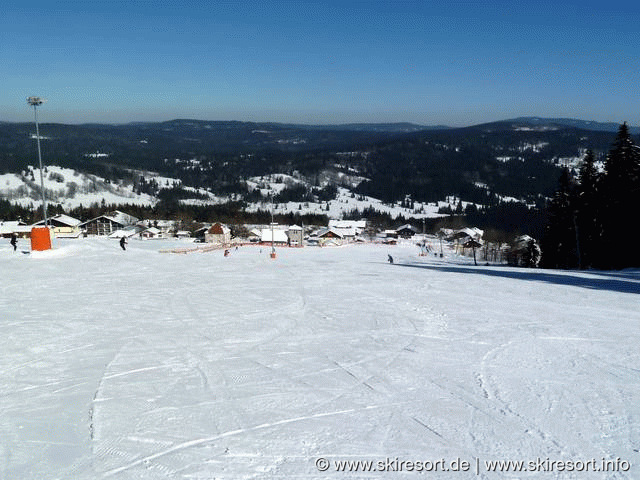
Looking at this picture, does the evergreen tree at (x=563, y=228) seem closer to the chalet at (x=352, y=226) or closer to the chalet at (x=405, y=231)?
the chalet at (x=352, y=226)

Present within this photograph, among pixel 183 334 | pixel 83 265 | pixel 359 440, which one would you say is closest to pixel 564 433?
pixel 359 440

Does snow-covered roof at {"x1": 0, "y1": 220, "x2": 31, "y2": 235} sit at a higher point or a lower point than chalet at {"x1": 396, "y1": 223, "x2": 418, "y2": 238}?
higher

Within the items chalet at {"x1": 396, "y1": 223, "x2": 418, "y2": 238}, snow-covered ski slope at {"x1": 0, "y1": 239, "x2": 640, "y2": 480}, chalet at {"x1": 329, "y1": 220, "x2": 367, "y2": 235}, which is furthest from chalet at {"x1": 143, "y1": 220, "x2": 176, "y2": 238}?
snow-covered ski slope at {"x1": 0, "y1": 239, "x2": 640, "y2": 480}

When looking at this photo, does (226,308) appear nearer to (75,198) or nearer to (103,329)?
(103,329)

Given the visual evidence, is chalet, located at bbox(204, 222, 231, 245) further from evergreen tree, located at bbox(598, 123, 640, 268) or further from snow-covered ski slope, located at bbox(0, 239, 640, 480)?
snow-covered ski slope, located at bbox(0, 239, 640, 480)

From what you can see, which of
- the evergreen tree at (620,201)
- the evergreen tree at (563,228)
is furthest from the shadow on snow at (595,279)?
the evergreen tree at (563,228)
